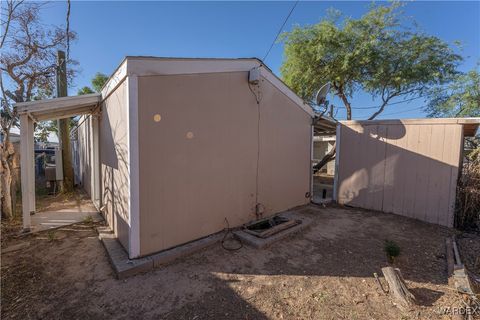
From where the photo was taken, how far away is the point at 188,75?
3.29 metres

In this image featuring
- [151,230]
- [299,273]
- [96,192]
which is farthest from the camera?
[96,192]

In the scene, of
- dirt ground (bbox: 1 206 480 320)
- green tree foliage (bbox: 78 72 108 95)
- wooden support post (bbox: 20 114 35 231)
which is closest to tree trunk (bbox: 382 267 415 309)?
dirt ground (bbox: 1 206 480 320)

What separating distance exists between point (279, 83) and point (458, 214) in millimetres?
4885

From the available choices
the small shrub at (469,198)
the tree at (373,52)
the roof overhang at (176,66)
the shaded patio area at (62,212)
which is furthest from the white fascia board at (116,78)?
the tree at (373,52)

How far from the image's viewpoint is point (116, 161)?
3453mm

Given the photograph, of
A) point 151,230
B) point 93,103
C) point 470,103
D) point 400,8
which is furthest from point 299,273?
point 470,103

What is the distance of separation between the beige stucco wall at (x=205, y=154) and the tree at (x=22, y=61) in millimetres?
4029

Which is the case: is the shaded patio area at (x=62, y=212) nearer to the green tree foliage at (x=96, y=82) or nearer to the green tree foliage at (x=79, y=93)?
the green tree foliage at (x=79, y=93)

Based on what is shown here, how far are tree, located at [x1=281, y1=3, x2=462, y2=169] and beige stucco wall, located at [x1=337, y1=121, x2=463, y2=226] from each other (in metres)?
1.93

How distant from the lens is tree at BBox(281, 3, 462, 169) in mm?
8484

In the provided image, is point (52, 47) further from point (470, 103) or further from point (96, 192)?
point (470, 103)

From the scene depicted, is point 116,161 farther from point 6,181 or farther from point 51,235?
point 6,181

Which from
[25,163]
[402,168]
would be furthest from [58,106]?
[402,168]

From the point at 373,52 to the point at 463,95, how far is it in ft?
20.7
